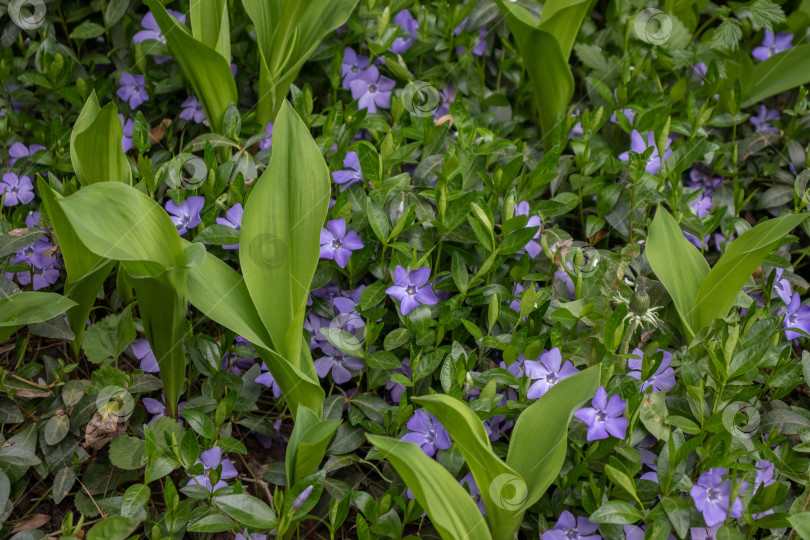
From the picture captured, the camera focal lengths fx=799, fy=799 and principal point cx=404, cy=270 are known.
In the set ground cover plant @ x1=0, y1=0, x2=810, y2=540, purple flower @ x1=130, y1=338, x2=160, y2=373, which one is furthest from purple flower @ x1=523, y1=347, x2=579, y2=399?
purple flower @ x1=130, y1=338, x2=160, y2=373

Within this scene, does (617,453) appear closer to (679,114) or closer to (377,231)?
(377,231)

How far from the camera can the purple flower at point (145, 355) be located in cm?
146

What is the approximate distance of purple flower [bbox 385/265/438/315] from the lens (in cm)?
142

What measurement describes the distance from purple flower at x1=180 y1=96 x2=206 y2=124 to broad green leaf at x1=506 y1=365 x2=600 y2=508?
1.09m

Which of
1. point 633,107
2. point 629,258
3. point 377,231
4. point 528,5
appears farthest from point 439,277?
point 528,5

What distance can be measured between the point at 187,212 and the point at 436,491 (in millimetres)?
776

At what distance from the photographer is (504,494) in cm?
117

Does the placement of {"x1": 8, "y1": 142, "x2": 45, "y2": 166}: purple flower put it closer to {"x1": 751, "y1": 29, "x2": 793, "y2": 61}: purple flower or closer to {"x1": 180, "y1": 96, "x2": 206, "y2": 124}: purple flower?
{"x1": 180, "y1": 96, "x2": 206, "y2": 124}: purple flower

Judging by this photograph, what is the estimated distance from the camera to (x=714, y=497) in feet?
4.08

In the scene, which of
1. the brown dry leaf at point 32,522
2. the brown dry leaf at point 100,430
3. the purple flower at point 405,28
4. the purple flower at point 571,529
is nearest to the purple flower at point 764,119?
the purple flower at point 405,28

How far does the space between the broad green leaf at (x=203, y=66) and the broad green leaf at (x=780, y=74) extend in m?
1.27

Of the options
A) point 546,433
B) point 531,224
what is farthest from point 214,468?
point 531,224

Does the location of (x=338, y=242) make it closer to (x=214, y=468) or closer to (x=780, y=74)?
(x=214, y=468)

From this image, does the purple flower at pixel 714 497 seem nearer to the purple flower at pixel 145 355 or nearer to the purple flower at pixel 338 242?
the purple flower at pixel 338 242
